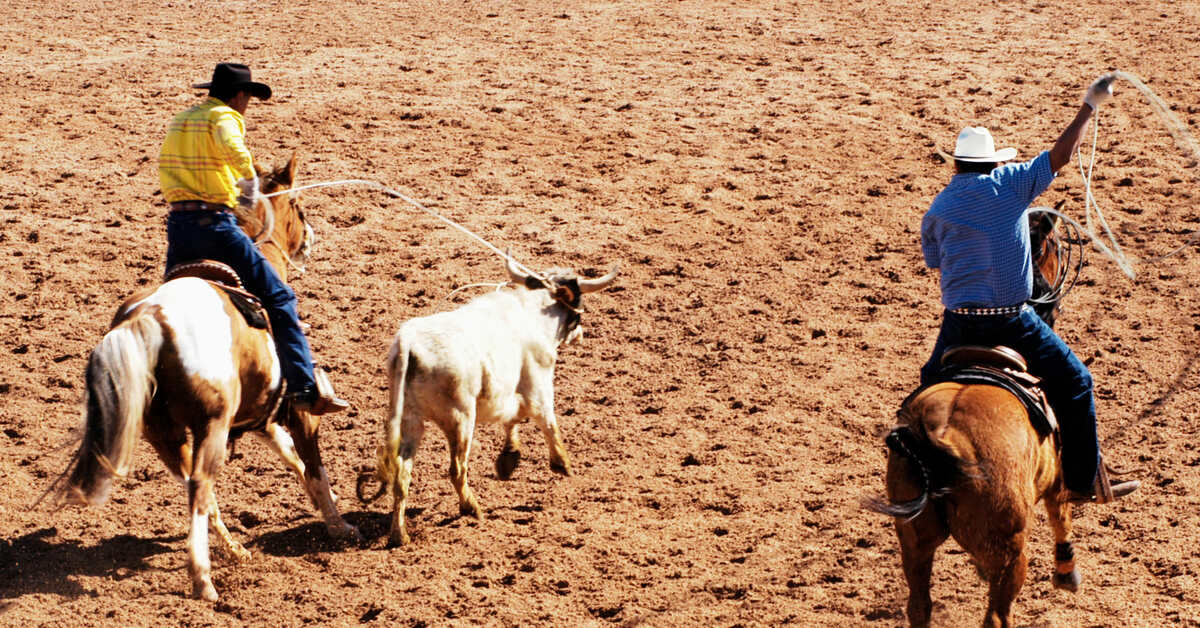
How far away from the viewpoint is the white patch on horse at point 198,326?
672cm

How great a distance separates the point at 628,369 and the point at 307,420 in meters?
3.04

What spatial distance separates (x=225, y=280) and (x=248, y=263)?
18cm

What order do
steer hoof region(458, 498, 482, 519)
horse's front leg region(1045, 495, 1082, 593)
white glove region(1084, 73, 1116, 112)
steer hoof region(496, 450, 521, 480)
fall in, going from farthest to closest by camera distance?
1. steer hoof region(496, 450, 521, 480)
2. steer hoof region(458, 498, 482, 519)
3. horse's front leg region(1045, 495, 1082, 593)
4. white glove region(1084, 73, 1116, 112)

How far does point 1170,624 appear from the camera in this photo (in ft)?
21.7

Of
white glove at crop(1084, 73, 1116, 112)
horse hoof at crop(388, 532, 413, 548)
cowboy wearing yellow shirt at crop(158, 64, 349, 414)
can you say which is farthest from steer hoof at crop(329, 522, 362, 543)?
white glove at crop(1084, 73, 1116, 112)

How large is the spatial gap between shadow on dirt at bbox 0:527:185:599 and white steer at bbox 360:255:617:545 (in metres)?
1.52

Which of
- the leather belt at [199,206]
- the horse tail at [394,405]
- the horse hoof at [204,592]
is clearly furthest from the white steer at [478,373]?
the leather belt at [199,206]

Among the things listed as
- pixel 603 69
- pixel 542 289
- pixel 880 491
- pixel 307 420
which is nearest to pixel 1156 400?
pixel 880 491

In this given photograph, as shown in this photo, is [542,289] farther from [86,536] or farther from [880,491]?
[86,536]

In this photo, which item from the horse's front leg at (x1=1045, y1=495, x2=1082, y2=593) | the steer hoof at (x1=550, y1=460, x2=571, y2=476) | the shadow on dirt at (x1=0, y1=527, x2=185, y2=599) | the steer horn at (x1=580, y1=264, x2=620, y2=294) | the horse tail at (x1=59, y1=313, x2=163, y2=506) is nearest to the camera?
the horse tail at (x1=59, y1=313, x2=163, y2=506)

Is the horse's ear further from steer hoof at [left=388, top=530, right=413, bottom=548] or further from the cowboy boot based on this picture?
steer hoof at [left=388, top=530, right=413, bottom=548]

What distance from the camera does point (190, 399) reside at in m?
6.78

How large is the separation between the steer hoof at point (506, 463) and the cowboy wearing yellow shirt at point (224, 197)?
1224mm

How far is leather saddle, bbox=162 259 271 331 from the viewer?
7.32 meters
